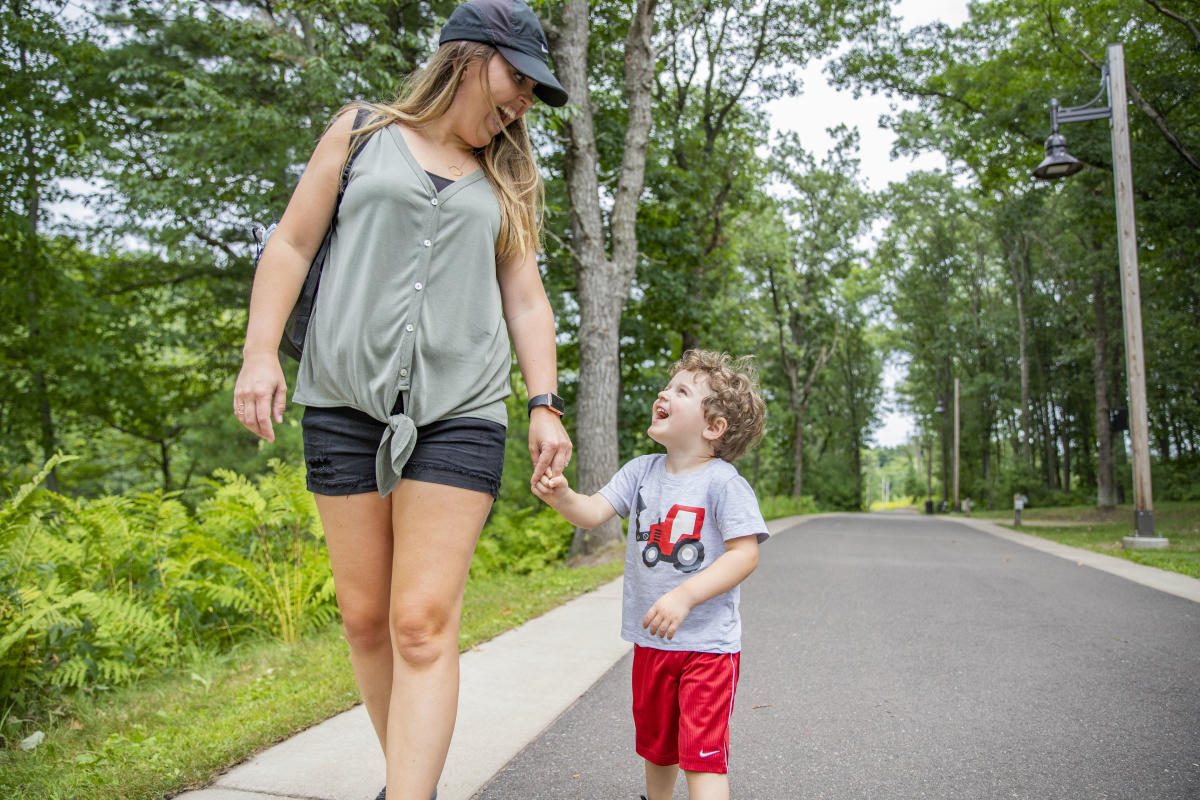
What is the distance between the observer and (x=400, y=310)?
2.05 metres

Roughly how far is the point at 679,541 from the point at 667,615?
274 millimetres

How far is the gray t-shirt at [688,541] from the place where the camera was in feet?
Result: 7.29

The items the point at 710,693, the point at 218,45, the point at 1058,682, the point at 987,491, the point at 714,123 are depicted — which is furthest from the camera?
the point at 987,491

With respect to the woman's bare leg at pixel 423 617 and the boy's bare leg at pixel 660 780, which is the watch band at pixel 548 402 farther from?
the boy's bare leg at pixel 660 780

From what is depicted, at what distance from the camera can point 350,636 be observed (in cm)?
221

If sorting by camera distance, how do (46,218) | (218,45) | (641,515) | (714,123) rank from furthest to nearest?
(714,123)
(46,218)
(218,45)
(641,515)

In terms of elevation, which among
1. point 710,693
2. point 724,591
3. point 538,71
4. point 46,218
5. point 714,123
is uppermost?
point 714,123

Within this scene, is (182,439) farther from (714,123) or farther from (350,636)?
(350,636)

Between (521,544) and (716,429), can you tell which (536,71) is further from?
(521,544)

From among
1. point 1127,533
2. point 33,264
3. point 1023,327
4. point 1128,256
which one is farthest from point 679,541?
point 1023,327

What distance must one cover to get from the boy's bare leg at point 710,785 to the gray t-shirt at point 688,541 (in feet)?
1.00

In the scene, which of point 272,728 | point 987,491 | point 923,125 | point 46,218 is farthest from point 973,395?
point 272,728

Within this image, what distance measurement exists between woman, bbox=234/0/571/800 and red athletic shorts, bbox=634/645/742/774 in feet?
1.74

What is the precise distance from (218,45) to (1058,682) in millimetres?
12993
